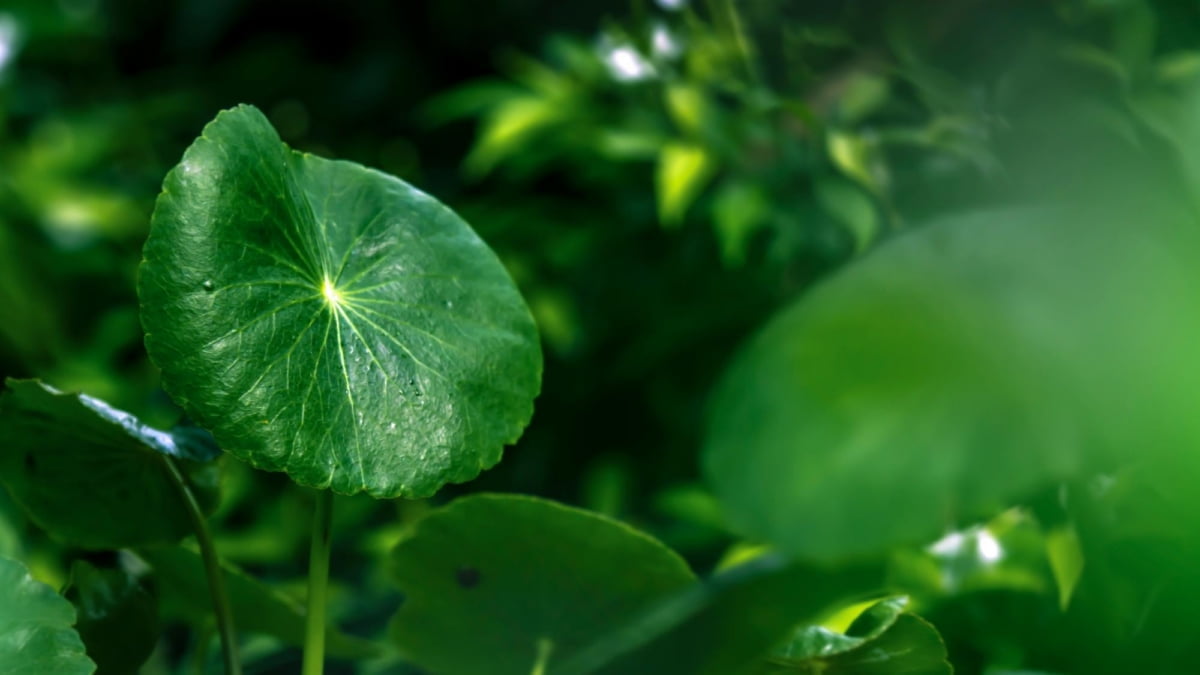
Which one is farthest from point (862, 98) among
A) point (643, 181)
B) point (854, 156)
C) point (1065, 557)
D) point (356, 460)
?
point (356, 460)

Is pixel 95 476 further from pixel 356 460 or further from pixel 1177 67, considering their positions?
pixel 1177 67

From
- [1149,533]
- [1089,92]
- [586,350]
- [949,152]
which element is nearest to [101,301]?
[586,350]

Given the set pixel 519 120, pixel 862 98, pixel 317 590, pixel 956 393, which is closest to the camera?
pixel 956 393

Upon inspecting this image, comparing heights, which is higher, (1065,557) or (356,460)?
(356,460)

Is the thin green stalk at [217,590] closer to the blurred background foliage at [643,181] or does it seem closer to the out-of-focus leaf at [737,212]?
the blurred background foliage at [643,181]

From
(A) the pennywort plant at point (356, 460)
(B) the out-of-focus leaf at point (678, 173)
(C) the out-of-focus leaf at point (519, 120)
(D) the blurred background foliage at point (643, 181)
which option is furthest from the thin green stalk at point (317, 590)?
(C) the out-of-focus leaf at point (519, 120)

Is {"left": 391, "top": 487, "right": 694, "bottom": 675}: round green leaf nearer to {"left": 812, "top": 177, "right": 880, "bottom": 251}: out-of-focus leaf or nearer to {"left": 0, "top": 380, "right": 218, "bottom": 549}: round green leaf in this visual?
{"left": 0, "top": 380, "right": 218, "bottom": 549}: round green leaf
